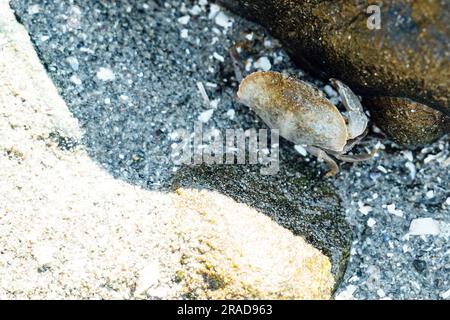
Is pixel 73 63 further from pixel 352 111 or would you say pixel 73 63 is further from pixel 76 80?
pixel 352 111

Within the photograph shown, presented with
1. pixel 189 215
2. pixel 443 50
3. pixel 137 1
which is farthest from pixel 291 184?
pixel 137 1

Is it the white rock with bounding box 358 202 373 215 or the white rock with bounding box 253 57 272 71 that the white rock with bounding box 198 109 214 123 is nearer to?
the white rock with bounding box 253 57 272 71

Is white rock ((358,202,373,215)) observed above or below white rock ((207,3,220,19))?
below

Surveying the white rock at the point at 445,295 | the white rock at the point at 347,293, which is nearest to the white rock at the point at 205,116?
the white rock at the point at 347,293

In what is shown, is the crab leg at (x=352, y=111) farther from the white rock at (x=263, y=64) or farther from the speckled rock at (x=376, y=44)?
the white rock at (x=263, y=64)

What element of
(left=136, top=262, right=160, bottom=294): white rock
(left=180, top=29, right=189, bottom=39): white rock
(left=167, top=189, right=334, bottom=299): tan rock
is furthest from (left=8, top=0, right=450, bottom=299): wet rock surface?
(left=136, top=262, right=160, bottom=294): white rock
